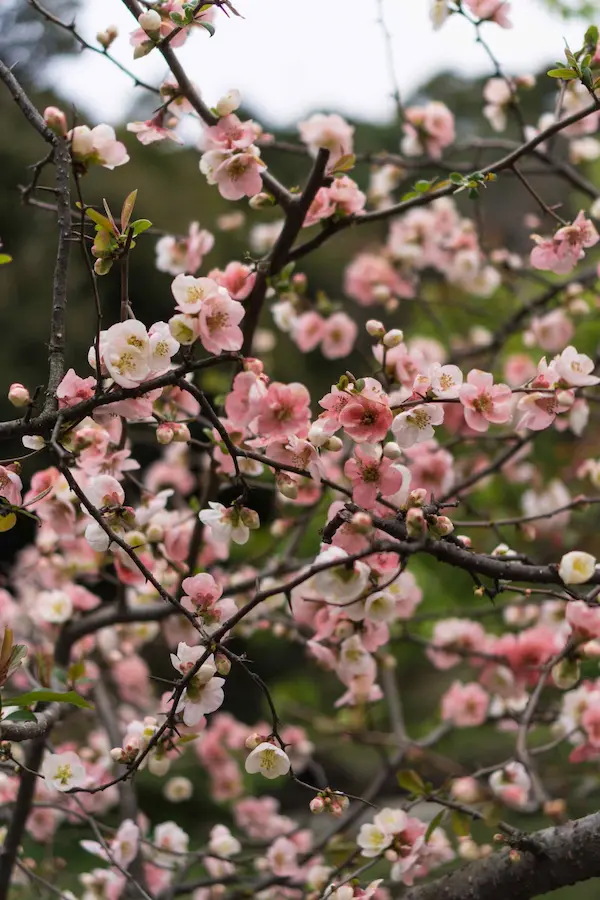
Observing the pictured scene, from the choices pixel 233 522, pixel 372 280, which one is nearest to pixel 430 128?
pixel 372 280

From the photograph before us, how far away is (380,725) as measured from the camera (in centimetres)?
222

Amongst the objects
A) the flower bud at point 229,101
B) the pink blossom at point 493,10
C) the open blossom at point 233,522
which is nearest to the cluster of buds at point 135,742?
the open blossom at point 233,522

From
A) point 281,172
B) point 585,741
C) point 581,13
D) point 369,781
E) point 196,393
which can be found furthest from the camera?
point 281,172

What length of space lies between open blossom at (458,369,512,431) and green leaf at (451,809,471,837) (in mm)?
428

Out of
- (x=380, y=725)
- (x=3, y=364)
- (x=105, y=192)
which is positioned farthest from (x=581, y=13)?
(x=380, y=725)

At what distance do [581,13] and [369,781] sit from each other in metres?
2.46

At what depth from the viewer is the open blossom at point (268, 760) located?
2.21 ft

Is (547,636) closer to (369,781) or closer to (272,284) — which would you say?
(272,284)

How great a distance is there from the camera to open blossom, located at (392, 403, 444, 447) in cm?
69

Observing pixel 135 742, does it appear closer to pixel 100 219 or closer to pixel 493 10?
pixel 100 219

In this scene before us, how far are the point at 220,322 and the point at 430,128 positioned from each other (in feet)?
3.09

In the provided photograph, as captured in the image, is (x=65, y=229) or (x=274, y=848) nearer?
(x=65, y=229)

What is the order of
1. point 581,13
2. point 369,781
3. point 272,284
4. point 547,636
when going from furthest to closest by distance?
point 581,13 → point 369,781 → point 547,636 → point 272,284

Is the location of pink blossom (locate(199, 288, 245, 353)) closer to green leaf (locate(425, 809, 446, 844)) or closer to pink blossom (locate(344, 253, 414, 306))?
green leaf (locate(425, 809, 446, 844))
